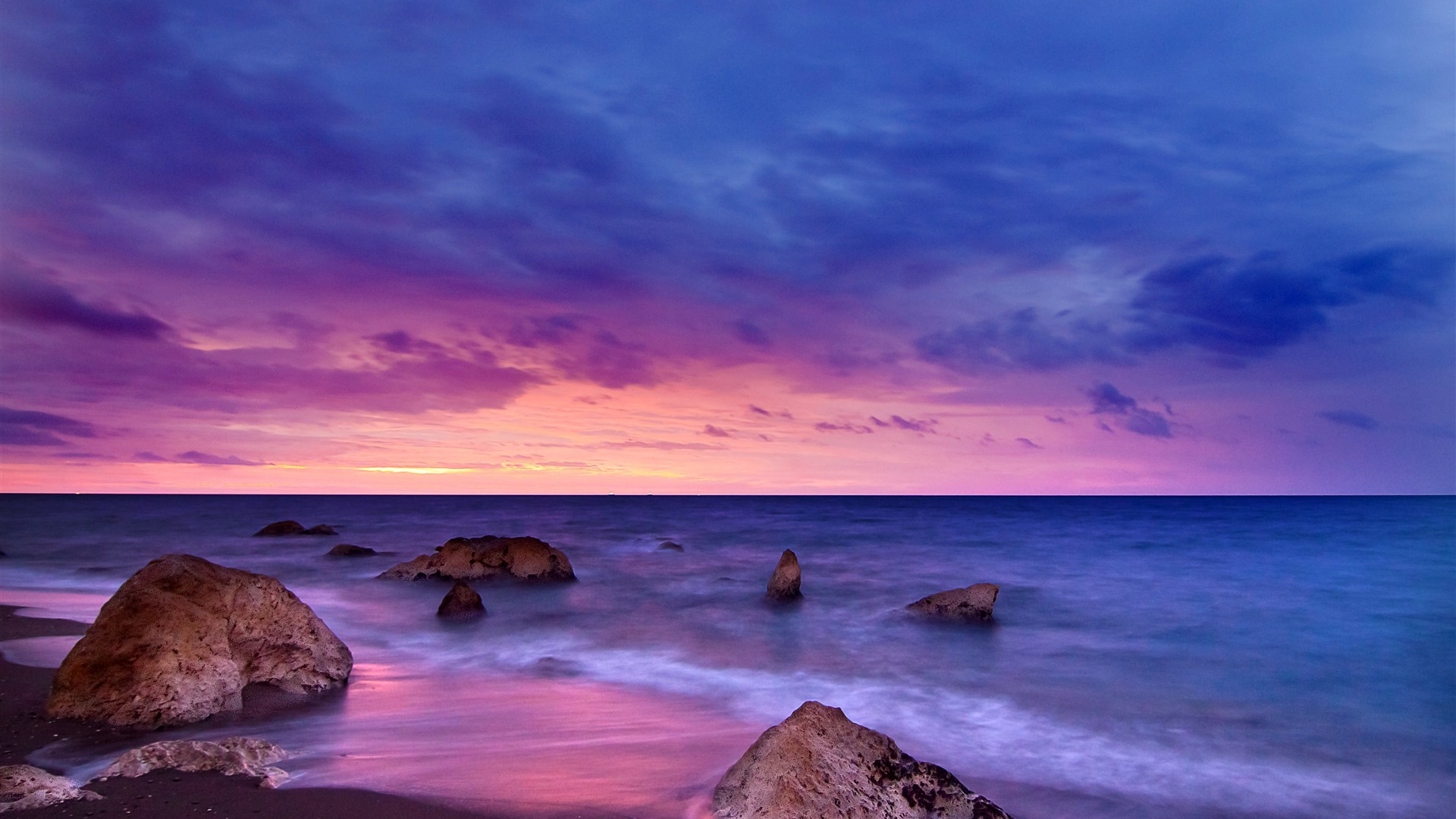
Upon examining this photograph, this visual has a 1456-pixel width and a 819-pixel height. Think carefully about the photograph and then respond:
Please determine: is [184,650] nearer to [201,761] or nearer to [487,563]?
[201,761]

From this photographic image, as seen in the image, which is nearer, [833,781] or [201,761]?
[833,781]

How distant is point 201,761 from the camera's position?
607 cm

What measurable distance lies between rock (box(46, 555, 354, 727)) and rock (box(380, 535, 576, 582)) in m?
12.3

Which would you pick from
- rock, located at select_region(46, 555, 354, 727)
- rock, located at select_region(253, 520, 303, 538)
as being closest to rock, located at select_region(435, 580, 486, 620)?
rock, located at select_region(46, 555, 354, 727)

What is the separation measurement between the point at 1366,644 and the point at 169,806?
63.7 feet

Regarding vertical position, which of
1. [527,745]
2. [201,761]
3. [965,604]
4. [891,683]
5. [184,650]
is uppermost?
[184,650]

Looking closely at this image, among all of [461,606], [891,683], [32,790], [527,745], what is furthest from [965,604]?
[32,790]

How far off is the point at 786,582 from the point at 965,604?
179 inches

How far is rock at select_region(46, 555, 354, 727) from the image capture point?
748 cm

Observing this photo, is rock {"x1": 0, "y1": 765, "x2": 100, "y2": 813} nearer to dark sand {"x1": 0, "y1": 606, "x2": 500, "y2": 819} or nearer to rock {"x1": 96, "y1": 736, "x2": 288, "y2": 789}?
dark sand {"x1": 0, "y1": 606, "x2": 500, "y2": 819}

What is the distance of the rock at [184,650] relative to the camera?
24.6 feet

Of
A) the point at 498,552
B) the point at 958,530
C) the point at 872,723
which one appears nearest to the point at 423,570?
the point at 498,552

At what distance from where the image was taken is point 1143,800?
24.6 feet

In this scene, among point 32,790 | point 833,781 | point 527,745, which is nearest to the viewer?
point 32,790
